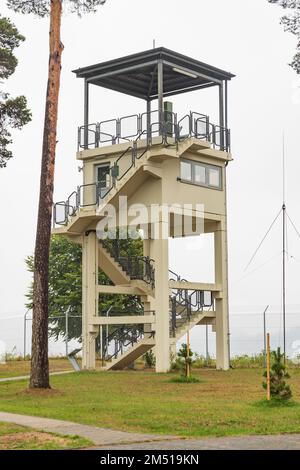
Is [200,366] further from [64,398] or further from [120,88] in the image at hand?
[64,398]

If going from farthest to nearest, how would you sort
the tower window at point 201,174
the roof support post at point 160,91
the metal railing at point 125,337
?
the metal railing at point 125,337 → the tower window at point 201,174 → the roof support post at point 160,91

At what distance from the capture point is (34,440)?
50.8ft

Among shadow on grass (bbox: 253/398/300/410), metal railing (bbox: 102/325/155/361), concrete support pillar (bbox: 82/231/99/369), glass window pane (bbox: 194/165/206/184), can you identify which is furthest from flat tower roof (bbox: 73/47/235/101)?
shadow on grass (bbox: 253/398/300/410)

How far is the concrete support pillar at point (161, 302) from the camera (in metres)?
37.7

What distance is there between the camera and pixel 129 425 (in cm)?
1791

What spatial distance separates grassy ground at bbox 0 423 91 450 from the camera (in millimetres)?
14758

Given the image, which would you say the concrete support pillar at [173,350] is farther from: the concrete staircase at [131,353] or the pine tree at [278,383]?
the pine tree at [278,383]

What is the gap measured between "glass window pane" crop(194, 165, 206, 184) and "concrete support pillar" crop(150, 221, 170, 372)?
3.39m

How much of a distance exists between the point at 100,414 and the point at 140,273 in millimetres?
22045

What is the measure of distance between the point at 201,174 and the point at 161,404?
63.1 feet

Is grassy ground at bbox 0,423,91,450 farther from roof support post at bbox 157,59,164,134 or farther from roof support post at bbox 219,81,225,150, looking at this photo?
roof support post at bbox 219,81,225,150

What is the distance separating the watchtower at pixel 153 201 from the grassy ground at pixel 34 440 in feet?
70.0

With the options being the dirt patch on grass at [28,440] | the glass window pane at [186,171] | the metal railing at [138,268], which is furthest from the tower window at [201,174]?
the dirt patch on grass at [28,440]

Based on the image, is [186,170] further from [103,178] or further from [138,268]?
[138,268]
